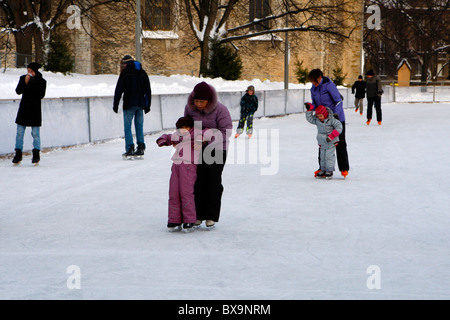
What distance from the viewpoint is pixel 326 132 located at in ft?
33.4

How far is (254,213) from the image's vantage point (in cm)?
775

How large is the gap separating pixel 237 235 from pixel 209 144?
86 cm

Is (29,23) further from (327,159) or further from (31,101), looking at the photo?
(327,159)

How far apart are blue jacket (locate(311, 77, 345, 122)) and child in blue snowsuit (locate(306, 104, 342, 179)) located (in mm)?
179

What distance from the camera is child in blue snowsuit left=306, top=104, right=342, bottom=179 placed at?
32.9 ft

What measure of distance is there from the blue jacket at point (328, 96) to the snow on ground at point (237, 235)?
3.47 ft

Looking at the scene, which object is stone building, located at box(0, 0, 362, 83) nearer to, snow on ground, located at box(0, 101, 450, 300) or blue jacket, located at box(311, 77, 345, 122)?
snow on ground, located at box(0, 101, 450, 300)

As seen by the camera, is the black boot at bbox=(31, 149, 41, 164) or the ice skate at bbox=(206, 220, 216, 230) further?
the black boot at bbox=(31, 149, 41, 164)

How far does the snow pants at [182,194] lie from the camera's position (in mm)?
6617

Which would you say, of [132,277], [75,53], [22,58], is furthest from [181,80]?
[132,277]

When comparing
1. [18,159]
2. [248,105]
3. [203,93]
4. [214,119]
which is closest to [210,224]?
[214,119]

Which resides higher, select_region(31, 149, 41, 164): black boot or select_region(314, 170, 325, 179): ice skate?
select_region(31, 149, 41, 164): black boot

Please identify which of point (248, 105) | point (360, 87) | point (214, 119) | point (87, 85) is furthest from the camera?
point (360, 87)

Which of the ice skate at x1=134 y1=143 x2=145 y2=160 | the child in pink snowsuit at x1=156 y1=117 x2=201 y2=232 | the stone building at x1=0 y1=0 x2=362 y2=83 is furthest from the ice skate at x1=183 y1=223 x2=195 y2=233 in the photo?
the stone building at x1=0 y1=0 x2=362 y2=83
